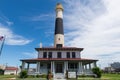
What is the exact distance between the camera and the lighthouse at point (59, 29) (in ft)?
133

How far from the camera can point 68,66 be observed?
117ft

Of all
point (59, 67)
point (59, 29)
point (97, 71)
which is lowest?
Answer: point (97, 71)

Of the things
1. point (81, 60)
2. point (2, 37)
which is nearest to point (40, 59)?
point (81, 60)

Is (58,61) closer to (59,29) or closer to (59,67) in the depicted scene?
(59,67)

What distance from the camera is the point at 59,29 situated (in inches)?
1625

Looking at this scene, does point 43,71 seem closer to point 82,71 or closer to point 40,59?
point 40,59

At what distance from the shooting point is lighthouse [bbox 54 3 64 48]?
40.4 metres

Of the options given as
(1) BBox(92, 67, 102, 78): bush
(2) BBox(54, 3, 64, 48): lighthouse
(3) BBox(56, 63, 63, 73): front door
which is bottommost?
(1) BBox(92, 67, 102, 78): bush

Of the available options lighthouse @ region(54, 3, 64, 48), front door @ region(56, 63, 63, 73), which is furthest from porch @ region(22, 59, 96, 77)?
lighthouse @ region(54, 3, 64, 48)

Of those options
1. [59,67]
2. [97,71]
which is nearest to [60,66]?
[59,67]

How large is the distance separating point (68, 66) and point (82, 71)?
3821 mm

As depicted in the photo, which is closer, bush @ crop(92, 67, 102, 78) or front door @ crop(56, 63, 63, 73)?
bush @ crop(92, 67, 102, 78)

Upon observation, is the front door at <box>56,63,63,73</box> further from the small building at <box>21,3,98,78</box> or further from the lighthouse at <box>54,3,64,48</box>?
the lighthouse at <box>54,3,64,48</box>

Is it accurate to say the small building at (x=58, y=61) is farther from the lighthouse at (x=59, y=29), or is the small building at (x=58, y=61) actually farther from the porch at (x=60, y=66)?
the lighthouse at (x=59, y=29)
